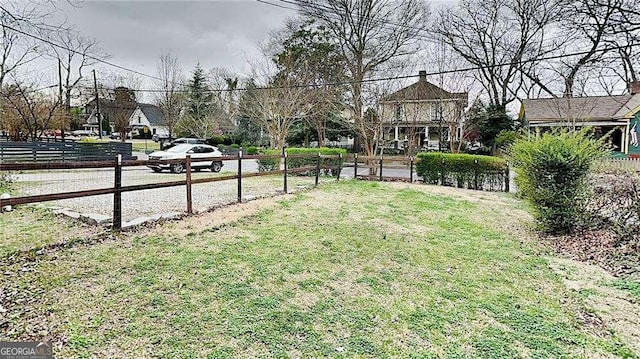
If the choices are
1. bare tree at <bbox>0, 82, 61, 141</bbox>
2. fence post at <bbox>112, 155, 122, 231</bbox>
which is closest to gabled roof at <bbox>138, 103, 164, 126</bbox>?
bare tree at <bbox>0, 82, 61, 141</bbox>

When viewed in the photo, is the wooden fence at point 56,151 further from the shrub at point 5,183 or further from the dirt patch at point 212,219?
the dirt patch at point 212,219

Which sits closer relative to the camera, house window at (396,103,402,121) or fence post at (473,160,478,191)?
fence post at (473,160,478,191)

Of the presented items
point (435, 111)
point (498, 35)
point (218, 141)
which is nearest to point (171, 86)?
point (218, 141)

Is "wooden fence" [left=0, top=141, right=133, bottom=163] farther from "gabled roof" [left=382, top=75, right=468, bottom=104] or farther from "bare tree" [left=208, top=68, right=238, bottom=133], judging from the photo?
"gabled roof" [left=382, top=75, right=468, bottom=104]

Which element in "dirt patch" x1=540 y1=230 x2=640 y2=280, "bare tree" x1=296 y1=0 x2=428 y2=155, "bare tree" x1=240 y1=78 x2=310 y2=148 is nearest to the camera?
"dirt patch" x1=540 y1=230 x2=640 y2=280

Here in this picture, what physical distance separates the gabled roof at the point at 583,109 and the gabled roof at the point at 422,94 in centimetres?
646

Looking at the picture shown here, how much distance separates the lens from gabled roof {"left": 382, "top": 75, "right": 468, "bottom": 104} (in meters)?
16.5

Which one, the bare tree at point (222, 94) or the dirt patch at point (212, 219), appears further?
the bare tree at point (222, 94)

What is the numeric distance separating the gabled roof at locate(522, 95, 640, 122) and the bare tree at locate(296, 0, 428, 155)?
8.62m

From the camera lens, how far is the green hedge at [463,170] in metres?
11.8

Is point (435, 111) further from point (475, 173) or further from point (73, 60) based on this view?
point (73, 60)

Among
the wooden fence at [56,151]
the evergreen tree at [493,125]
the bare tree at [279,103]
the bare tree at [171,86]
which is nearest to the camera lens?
the wooden fence at [56,151]

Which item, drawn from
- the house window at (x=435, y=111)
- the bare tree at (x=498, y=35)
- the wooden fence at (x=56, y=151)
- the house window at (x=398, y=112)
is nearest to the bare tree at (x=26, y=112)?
the wooden fence at (x=56, y=151)

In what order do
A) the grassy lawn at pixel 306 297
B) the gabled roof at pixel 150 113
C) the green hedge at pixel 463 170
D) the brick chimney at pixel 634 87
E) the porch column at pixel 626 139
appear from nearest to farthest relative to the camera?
the grassy lawn at pixel 306 297 → the green hedge at pixel 463 170 → the porch column at pixel 626 139 → the brick chimney at pixel 634 87 → the gabled roof at pixel 150 113
